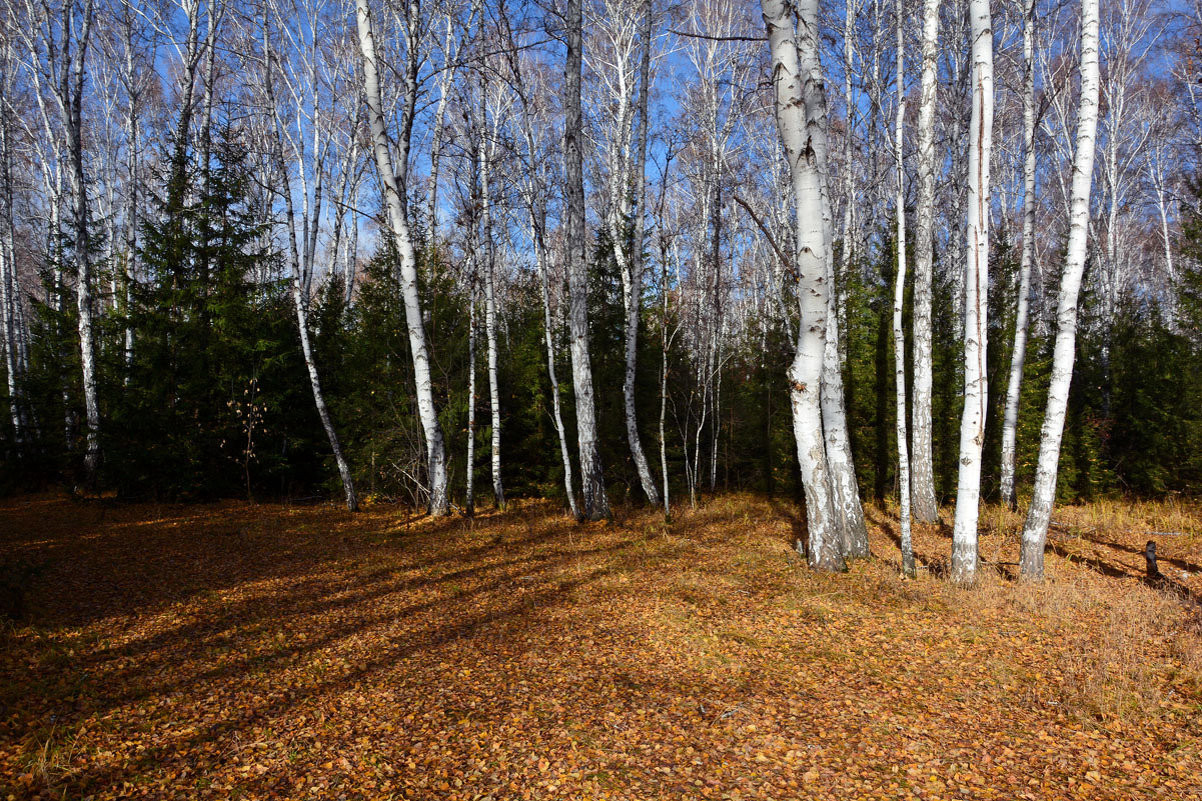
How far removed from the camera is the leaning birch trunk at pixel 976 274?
18.4ft

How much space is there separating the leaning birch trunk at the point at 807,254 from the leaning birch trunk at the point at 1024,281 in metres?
5.58

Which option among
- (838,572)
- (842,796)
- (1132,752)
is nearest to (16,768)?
(842,796)

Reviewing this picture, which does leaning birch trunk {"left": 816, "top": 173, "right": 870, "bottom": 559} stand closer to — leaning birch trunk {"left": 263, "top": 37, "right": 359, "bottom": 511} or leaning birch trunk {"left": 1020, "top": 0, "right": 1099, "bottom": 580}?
leaning birch trunk {"left": 1020, "top": 0, "right": 1099, "bottom": 580}

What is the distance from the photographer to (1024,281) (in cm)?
989

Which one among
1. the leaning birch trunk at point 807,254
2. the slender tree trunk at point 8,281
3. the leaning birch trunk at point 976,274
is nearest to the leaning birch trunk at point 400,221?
the leaning birch trunk at point 807,254

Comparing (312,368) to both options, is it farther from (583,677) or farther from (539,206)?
(583,677)

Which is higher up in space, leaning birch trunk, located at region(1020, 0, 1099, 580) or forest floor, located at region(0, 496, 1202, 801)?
leaning birch trunk, located at region(1020, 0, 1099, 580)

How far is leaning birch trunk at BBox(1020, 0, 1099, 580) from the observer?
5.58m

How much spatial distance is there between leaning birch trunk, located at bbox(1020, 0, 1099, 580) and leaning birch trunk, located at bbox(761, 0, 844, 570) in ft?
6.38

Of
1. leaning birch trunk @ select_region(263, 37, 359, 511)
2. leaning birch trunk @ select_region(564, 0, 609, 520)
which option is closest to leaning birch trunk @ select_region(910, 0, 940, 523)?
leaning birch trunk @ select_region(564, 0, 609, 520)

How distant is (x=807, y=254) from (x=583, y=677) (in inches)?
167

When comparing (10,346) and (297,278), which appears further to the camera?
(10,346)

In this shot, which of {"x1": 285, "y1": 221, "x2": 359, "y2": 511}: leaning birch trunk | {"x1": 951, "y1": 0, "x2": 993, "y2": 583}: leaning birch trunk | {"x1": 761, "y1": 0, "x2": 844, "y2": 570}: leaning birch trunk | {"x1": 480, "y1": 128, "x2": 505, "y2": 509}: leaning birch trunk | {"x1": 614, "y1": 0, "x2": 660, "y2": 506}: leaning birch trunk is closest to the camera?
{"x1": 761, "y1": 0, "x2": 844, "y2": 570}: leaning birch trunk

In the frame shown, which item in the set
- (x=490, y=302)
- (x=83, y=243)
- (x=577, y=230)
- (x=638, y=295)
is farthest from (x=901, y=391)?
(x=83, y=243)
